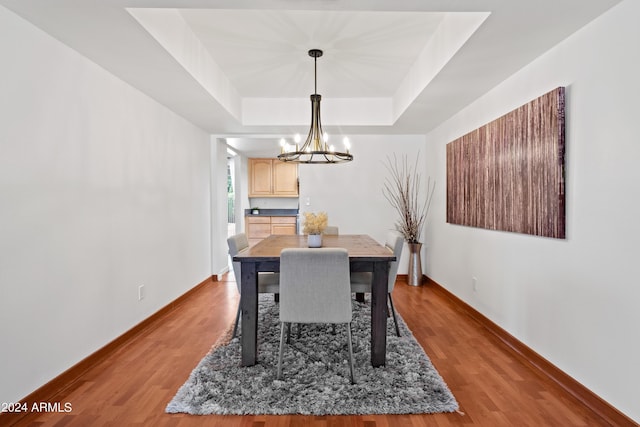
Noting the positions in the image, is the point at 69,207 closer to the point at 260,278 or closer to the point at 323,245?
the point at 260,278

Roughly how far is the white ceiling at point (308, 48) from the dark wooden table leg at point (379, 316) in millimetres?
1590

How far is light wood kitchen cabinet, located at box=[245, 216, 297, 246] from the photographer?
7.46m

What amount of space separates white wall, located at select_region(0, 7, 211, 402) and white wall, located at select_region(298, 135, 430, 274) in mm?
2271

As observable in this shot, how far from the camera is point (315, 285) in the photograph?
88.4 inches

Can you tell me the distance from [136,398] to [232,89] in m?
3.16

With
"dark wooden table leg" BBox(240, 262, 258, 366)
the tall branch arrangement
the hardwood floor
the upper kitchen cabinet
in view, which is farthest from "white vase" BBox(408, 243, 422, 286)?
the upper kitchen cabinet

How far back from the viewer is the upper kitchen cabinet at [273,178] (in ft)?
24.8

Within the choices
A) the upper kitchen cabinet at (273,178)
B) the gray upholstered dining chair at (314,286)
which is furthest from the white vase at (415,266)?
the upper kitchen cabinet at (273,178)

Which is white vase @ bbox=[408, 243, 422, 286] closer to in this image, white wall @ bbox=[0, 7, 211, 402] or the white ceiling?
the white ceiling

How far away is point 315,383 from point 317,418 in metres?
0.31

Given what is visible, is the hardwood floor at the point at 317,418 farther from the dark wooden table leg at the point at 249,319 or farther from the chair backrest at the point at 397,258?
the chair backrest at the point at 397,258

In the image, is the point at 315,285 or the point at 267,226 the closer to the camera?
the point at 315,285

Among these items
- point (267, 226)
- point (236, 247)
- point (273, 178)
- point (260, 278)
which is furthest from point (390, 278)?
point (273, 178)

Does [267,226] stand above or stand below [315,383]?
above
